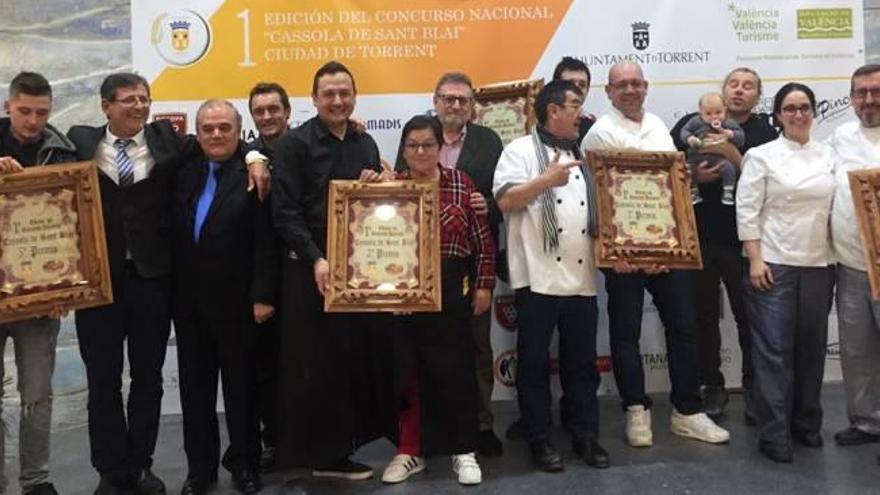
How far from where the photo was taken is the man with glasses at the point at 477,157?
3312mm

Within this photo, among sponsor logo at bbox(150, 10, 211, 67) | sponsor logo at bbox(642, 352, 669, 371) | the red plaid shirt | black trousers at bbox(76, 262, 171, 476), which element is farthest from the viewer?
sponsor logo at bbox(642, 352, 669, 371)

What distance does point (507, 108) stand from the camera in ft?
12.5

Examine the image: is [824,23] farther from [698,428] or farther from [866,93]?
[698,428]

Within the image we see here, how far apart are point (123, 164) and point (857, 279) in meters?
3.11

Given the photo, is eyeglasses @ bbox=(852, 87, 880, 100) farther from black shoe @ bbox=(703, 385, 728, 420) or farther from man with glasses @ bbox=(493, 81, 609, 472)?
black shoe @ bbox=(703, 385, 728, 420)

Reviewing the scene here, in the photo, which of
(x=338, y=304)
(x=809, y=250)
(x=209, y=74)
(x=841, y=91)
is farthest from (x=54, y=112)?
(x=841, y=91)

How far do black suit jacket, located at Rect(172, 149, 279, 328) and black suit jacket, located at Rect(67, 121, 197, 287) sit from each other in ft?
0.16

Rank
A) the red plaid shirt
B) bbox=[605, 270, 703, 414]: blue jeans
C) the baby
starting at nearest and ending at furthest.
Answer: the red plaid shirt → bbox=[605, 270, 703, 414]: blue jeans → the baby

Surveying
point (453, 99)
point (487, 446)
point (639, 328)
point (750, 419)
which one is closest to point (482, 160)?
point (453, 99)

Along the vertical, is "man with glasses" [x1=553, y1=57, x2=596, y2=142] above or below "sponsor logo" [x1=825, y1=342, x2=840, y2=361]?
above

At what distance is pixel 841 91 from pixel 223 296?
3608mm

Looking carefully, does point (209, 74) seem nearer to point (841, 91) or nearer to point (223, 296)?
point (223, 296)

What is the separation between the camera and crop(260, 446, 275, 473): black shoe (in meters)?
3.30

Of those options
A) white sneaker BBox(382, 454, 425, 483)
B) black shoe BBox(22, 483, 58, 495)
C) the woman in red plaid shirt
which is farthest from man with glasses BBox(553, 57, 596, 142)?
black shoe BBox(22, 483, 58, 495)
